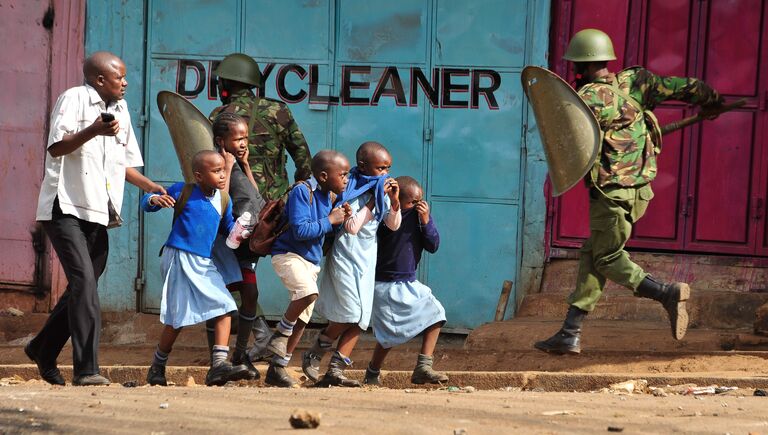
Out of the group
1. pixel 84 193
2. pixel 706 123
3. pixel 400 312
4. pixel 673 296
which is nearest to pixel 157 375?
pixel 84 193

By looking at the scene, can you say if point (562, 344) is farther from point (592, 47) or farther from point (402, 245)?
point (592, 47)

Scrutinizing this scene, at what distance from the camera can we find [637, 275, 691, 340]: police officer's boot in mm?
7805

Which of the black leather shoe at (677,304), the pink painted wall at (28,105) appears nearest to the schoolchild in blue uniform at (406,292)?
the black leather shoe at (677,304)

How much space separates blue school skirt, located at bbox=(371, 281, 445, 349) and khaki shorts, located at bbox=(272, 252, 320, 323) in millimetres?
482

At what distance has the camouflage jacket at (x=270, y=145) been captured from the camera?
850cm

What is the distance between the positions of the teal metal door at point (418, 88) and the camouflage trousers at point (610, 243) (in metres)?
2.21

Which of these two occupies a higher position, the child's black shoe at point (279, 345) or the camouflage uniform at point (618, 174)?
the camouflage uniform at point (618, 174)

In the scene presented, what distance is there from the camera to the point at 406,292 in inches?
301

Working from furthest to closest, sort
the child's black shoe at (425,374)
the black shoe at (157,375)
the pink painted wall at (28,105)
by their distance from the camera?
the pink painted wall at (28,105), the child's black shoe at (425,374), the black shoe at (157,375)

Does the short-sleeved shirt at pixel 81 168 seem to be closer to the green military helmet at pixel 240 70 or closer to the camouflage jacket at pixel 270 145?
the camouflage jacket at pixel 270 145

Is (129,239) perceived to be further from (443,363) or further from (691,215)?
(691,215)

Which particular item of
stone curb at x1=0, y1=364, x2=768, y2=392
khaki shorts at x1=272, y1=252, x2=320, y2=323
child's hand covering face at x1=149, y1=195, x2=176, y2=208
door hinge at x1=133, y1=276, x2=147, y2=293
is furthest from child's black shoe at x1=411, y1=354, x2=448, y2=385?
door hinge at x1=133, y1=276, x2=147, y2=293

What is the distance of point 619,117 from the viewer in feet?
25.9

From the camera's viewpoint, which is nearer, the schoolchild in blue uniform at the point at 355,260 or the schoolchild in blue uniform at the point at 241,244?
the schoolchild in blue uniform at the point at 355,260
